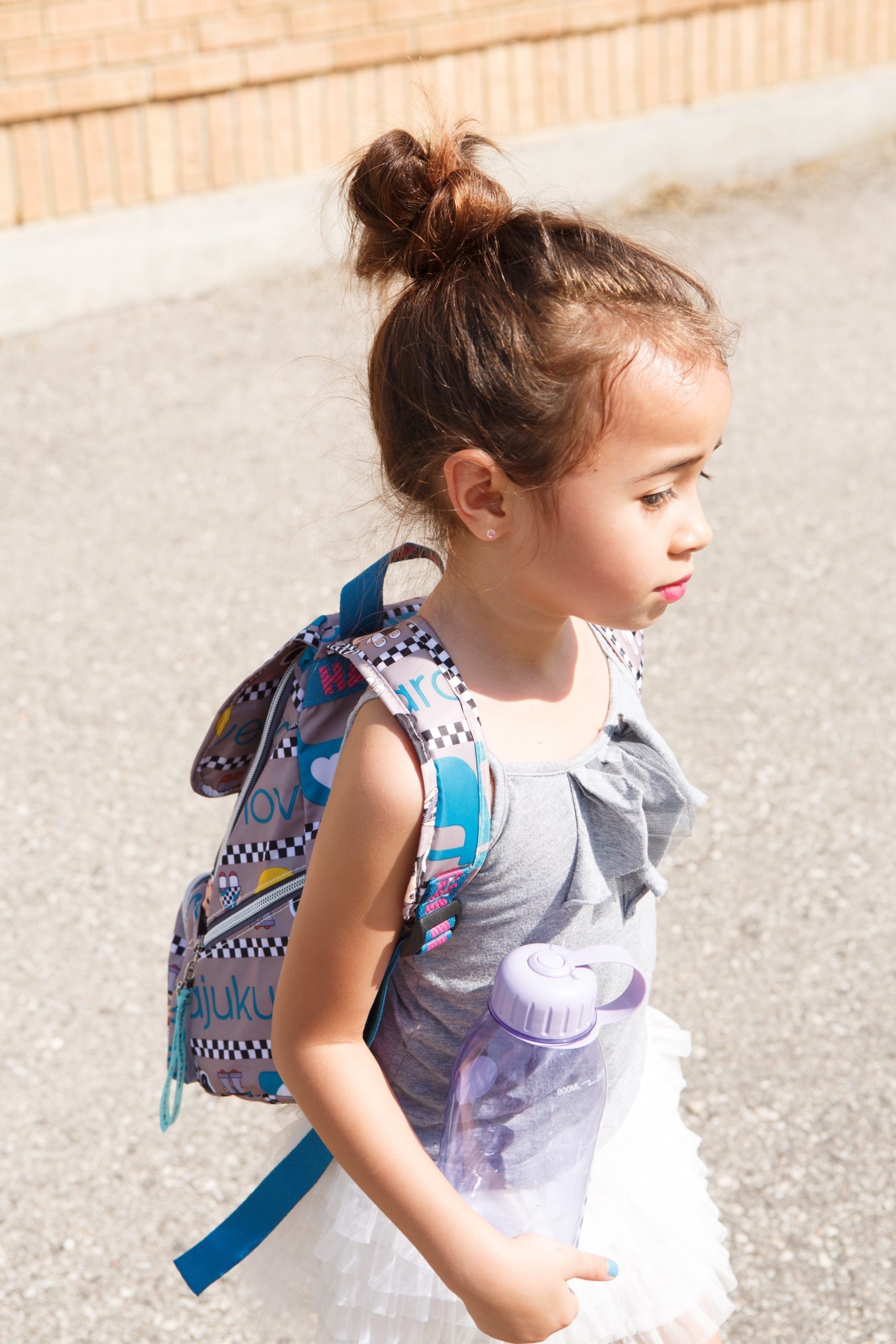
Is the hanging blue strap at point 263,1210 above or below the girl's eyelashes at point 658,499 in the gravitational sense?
below

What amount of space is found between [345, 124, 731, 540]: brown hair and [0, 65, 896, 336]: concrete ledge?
12.4ft

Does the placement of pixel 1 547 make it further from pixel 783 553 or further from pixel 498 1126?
Answer: pixel 498 1126

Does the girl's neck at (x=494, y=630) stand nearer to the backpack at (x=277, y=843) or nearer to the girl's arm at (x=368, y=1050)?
the backpack at (x=277, y=843)

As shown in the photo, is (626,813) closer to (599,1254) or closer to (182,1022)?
(599,1254)

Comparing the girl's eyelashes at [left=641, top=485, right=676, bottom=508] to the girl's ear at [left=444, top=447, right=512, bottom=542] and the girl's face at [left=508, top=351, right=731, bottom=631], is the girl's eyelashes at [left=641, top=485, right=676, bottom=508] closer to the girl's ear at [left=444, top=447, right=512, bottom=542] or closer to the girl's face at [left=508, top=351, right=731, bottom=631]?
the girl's face at [left=508, top=351, right=731, bottom=631]

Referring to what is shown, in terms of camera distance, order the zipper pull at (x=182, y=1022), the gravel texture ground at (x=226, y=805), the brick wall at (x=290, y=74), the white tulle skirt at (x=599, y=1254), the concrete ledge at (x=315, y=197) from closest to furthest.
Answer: the white tulle skirt at (x=599, y=1254) < the zipper pull at (x=182, y=1022) < the gravel texture ground at (x=226, y=805) < the brick wall at (x=290, y=74) < the concrete ledge at (x=315, y=197)

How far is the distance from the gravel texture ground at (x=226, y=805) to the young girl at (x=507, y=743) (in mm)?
307

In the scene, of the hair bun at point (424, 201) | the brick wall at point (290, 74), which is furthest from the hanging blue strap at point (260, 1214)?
the brick wall at point (290, 74)

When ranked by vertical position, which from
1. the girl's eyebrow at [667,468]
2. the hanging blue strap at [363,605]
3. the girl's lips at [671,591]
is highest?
the girl's eyebrow at [667,468]

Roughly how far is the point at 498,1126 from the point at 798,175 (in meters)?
7.04

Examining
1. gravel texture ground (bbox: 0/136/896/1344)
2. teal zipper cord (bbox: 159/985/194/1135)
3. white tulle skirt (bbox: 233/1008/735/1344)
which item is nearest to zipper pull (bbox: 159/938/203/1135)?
teal zipper cord (bbox: 159/985/194/1135)

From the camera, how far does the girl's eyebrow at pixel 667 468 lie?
1289 millimetres

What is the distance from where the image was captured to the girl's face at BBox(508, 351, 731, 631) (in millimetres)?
1280

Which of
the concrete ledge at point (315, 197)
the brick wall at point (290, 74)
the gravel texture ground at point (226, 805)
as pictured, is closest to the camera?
the gravel texture ground at point (226, 805)
